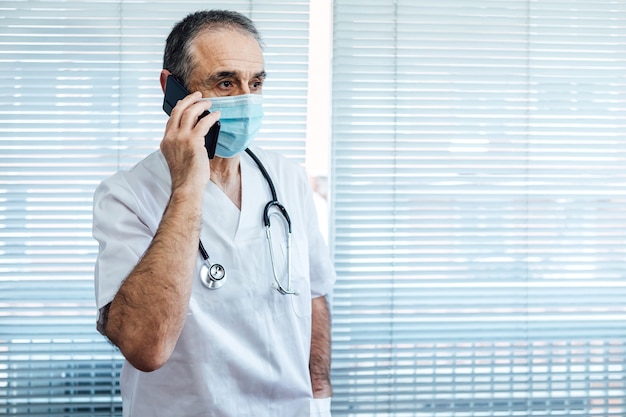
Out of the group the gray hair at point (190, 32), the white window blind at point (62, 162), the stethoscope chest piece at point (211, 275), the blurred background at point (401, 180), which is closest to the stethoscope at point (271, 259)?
the stethoscope chest piece at point (211, 275)

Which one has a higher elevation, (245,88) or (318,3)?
(318,3)

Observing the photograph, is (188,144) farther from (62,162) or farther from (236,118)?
(62,162)

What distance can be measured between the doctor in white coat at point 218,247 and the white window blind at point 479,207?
65cm

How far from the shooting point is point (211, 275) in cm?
133

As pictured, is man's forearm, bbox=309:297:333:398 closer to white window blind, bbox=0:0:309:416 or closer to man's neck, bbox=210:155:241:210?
man's neck, bbox=210:155:241:210

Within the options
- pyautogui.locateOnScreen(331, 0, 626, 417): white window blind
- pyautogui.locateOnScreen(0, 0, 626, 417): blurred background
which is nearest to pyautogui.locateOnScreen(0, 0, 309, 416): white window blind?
pyautogui.locateOnScreen(0, 0, 626, 417): blurred background

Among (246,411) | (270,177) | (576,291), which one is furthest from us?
(576,291)

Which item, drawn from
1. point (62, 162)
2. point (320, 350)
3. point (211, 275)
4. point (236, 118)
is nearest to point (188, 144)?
point (236, 118)

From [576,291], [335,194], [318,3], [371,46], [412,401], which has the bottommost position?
[412,401]

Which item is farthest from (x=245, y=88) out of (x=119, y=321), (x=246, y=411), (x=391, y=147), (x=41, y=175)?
(x=41, y=175)

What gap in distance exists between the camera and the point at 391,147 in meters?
2.14

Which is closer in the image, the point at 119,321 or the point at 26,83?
the point at 119,321

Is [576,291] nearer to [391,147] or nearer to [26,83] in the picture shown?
[391,147]

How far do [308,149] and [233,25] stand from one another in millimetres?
783
